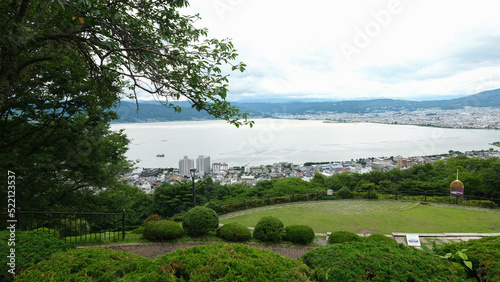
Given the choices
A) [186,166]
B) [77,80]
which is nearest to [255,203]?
[186,166]

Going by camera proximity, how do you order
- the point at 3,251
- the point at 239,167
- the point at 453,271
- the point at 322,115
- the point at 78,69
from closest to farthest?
1. the point at 453,271
2. the point at 3,251
3. the point at 78,69
4. the point at 239,167
5. the point at 322,115

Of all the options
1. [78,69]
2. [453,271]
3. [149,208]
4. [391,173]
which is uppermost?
[78,69]

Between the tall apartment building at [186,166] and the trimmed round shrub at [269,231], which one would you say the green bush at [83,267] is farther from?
the tall apartment building at [186,166]

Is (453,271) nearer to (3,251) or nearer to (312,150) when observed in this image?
(3,251)

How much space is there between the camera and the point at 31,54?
5289mm

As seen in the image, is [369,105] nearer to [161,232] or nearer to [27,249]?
[161,232]

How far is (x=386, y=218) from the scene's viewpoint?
10.4 meters

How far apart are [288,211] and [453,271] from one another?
31.4ft

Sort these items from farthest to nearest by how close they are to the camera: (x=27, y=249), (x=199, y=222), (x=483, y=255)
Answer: (x=199, y=222)
(x=27, y=249)
(x=483, y=255)

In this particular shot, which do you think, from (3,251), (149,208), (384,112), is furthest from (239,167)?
(384,112)

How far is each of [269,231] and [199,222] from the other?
2167 mm

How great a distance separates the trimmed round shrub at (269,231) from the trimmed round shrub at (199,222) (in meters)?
1.41

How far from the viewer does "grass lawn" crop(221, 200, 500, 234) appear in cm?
925

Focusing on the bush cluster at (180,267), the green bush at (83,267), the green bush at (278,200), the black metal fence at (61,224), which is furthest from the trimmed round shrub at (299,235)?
the green bush at (278,200)
